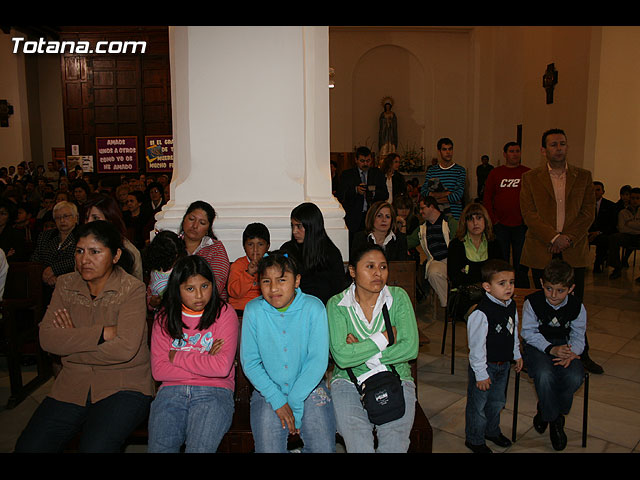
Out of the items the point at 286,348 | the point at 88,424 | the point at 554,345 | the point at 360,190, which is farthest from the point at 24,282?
the point at 554,345

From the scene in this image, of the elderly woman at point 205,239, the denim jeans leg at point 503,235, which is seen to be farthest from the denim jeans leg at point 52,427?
the denim jeans leg at point 503,235

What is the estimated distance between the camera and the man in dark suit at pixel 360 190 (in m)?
6.10

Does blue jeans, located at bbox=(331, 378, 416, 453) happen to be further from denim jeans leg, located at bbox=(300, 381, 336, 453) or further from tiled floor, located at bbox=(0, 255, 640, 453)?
tiled floor, located at bbox=(0, 255, 640, 453)

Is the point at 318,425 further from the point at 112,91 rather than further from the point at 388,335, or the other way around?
the point at 112,91

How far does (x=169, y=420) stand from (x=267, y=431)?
0.46 meters

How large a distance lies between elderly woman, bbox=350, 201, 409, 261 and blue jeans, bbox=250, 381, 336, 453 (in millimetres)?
2252

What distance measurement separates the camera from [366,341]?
2654mm

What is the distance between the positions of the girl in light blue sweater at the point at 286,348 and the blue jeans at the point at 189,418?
0.16m

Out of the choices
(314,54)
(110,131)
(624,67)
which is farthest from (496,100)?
(314,54)

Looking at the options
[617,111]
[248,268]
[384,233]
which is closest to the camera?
[248,268]

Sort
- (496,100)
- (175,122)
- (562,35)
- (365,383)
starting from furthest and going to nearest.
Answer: (496,100) → (562,35) → (175,122) → (365,383)

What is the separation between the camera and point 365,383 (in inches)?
102
